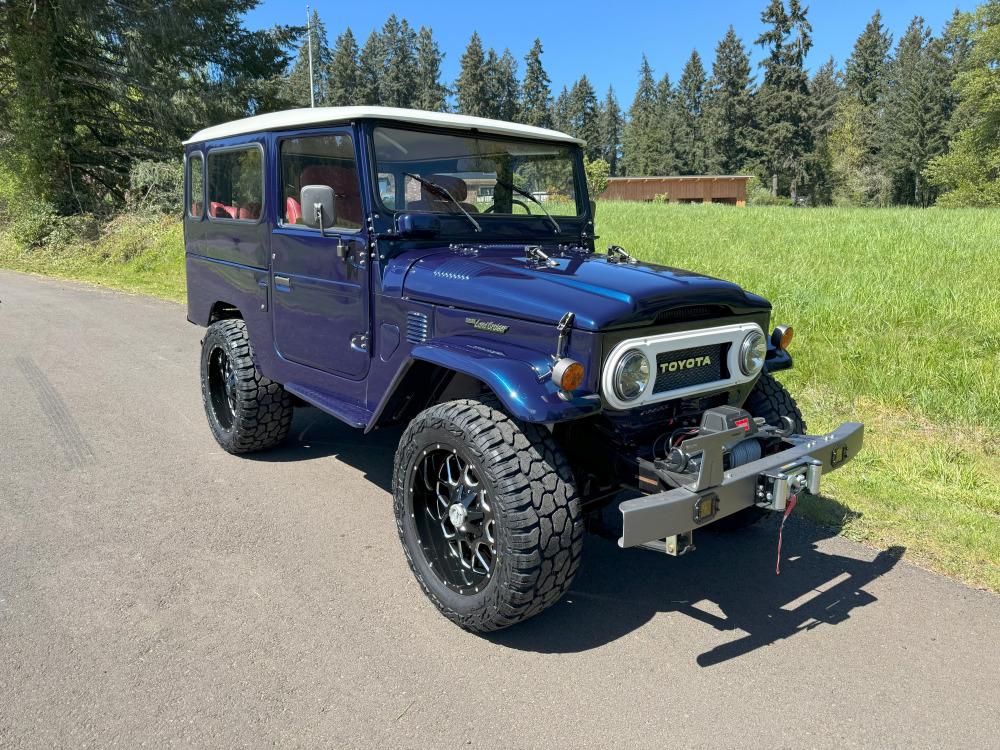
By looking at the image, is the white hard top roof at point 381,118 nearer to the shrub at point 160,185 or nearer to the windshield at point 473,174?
the windshield at point 473,174

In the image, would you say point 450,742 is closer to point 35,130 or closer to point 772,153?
point 35,130

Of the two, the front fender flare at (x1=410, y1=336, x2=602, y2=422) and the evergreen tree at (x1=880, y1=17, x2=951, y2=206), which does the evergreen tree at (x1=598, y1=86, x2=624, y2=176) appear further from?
the front fender flare at (x1=410, y1=336, x2=602, y2=422)

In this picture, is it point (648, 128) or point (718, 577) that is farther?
point (648, 128)

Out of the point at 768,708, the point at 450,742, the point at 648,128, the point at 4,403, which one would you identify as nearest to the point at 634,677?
the point at 768,708

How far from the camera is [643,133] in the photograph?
92.8 meters

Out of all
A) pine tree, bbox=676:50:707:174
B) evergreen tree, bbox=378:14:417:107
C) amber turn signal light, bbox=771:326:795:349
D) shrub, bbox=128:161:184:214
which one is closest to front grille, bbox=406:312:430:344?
amber turn signal light, bbox=771:326:795:349

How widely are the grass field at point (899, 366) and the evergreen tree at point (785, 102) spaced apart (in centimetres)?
5486

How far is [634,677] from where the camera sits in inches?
107

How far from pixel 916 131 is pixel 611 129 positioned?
5236cm

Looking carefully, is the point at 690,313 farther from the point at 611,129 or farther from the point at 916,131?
the point at 611,129

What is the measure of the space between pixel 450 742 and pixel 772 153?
70965mm

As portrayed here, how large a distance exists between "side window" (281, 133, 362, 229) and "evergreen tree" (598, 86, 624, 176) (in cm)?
10863

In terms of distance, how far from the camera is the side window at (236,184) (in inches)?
177

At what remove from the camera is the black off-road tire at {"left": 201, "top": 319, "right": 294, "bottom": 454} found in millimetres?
4727
